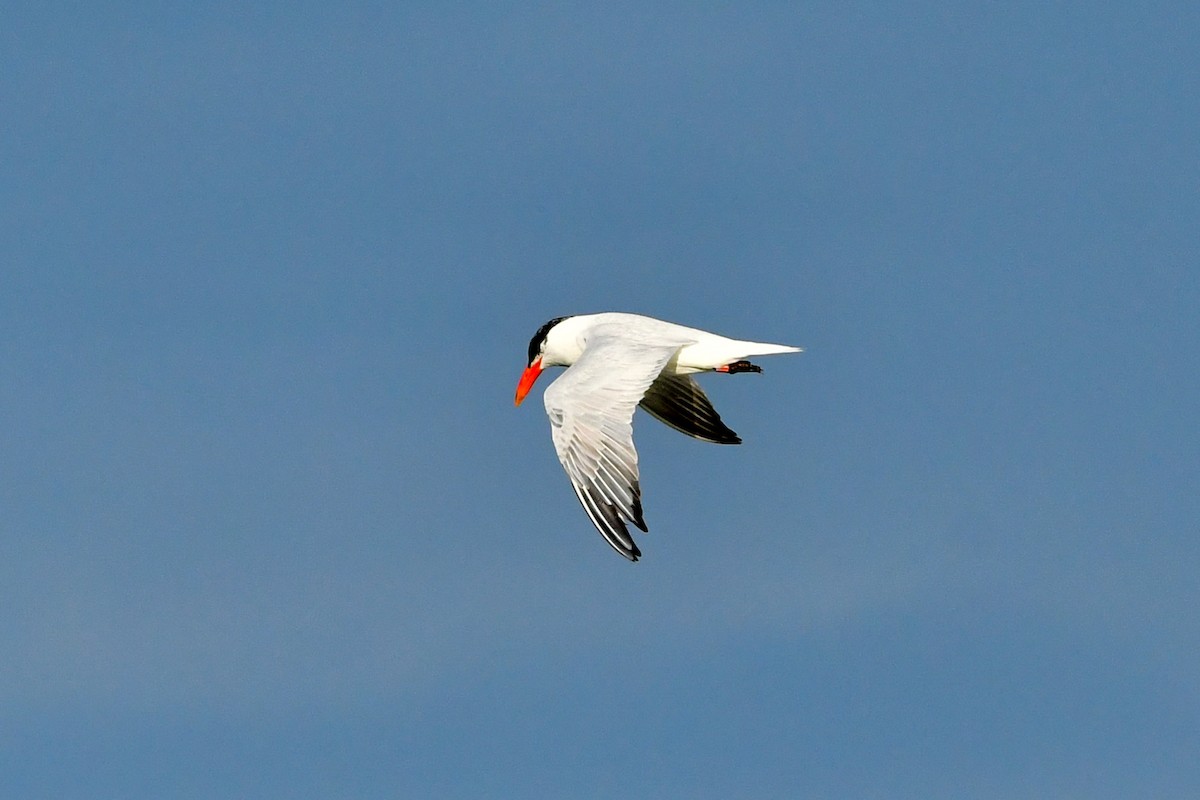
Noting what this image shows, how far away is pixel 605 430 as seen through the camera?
52.7ft

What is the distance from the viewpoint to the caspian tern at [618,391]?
15.5 m

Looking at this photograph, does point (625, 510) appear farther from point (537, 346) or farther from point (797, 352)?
point (537, 346)

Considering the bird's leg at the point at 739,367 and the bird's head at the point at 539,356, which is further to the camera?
the bird's head at the point at 539,356

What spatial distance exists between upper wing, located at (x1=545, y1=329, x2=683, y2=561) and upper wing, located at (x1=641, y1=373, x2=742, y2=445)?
2.28 meters

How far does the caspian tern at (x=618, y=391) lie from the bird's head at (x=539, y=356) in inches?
0.5

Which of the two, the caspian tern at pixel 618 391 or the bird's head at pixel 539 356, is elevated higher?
the bird's head at pixel 539 356

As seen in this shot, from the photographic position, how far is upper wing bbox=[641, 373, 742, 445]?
65.7 ft

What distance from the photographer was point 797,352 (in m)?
18.4

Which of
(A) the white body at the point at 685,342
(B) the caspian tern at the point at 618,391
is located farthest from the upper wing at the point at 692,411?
(A) the white body at the point at 685,342

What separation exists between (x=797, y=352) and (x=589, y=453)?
347cm

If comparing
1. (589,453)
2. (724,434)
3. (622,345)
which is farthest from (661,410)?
(589,453)

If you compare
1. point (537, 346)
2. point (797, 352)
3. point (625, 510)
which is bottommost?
point (625, 510)

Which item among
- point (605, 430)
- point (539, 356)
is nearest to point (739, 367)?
point (539, 356)

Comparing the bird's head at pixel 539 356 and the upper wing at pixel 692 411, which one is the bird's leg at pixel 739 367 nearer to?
the upper wing at pixel 692 411
